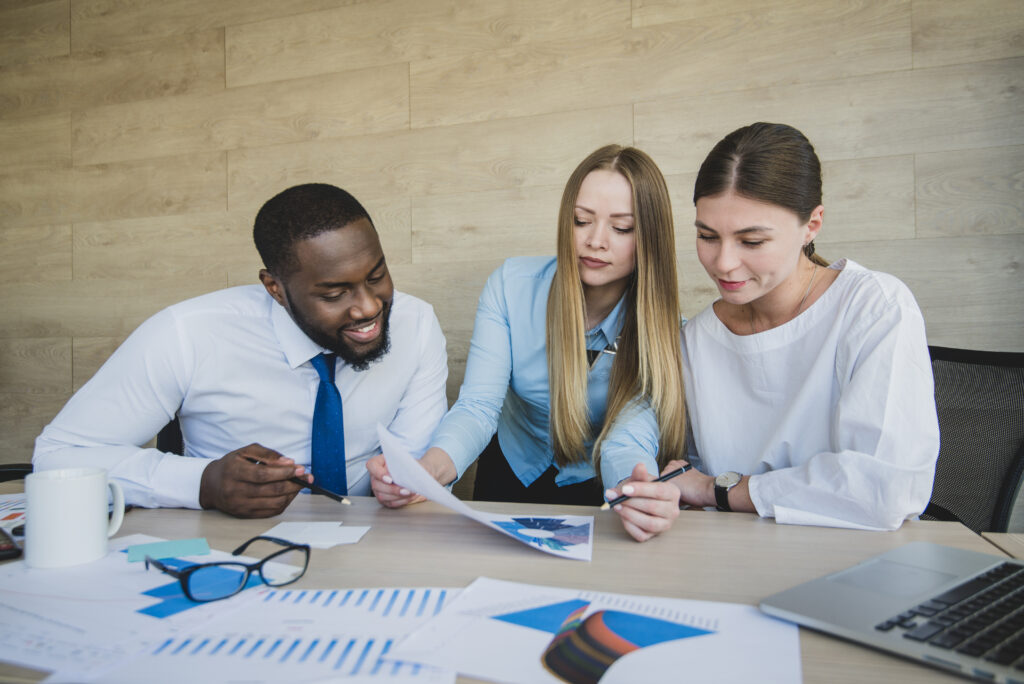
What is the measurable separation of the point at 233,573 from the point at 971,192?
2173 millimetres

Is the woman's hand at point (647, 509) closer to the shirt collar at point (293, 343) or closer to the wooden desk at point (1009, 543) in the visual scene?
the wooden desk at point (1009, 543)

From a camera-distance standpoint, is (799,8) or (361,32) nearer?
(799,8)

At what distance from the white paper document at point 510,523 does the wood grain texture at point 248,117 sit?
188 cm

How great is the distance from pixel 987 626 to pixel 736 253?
0.85 m

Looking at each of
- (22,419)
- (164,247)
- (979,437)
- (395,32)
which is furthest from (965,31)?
(22,419)

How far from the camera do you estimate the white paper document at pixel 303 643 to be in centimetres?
61

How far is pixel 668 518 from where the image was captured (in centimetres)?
99

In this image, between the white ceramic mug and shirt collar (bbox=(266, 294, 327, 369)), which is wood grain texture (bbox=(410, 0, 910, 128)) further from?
the white ceramic mug

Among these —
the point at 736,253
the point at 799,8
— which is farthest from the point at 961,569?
the point at 799,8

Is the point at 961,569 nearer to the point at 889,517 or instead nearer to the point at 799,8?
the point at 889,517

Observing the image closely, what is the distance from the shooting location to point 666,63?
2291 mm

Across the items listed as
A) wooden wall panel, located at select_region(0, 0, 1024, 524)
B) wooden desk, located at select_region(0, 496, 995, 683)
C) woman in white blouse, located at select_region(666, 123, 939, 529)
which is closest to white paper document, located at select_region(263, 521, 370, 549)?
wooden desk, located at select_region(0, 496, 995, 683)

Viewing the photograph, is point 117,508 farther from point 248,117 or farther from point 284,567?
point 248,117

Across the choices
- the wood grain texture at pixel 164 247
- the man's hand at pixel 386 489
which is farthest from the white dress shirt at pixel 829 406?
the wood grain texture at pixel 164 247
